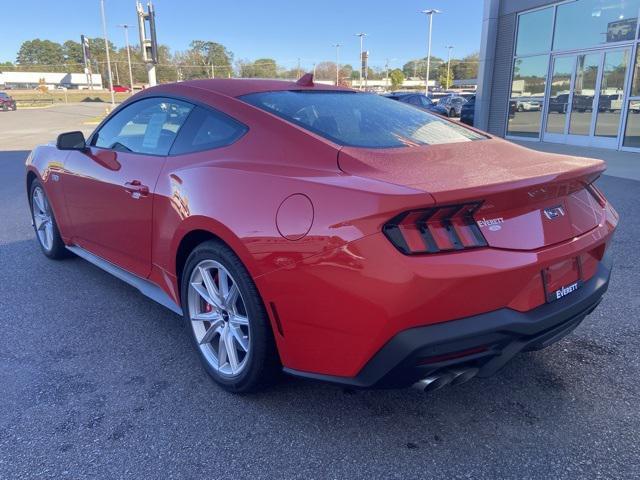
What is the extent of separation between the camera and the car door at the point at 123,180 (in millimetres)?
3021

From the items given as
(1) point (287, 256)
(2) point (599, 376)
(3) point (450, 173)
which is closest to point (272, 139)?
(1) point (287, 256)

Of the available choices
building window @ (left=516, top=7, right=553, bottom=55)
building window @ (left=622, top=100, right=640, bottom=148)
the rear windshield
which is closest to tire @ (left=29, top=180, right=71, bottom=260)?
the rear windshield

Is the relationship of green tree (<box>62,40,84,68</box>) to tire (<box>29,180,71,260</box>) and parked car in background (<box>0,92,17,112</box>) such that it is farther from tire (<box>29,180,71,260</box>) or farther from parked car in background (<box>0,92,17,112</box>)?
tire (<box>29,180,71,260</box>)

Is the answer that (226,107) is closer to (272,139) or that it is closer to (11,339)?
(272,139)

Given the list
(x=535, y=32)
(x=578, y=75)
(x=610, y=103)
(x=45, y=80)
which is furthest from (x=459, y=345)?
(x=45, y=80)

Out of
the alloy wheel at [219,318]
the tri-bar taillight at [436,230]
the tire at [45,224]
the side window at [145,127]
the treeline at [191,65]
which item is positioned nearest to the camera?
the tri-bar taillight at [436,230]

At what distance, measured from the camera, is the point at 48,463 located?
2.14 meters

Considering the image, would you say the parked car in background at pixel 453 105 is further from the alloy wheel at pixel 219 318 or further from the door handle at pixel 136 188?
the alloy wheel at pixel 219 318

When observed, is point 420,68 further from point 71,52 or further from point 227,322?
point 227,322

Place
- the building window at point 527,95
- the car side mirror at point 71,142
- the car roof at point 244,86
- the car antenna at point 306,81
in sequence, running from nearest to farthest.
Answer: the car roof at point 244,86
the car antenna at point 306,81
the car side mirror at point 71,142
the building window at point 527,95

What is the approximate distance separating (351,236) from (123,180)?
1.90 metres

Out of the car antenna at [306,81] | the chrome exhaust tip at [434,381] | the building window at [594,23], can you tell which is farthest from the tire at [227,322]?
the building window at [594,23]

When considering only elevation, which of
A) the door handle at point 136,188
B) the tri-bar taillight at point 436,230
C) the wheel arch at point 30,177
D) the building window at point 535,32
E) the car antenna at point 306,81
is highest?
the building window at point 535,32

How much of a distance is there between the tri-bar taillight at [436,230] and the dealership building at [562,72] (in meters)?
12.6
